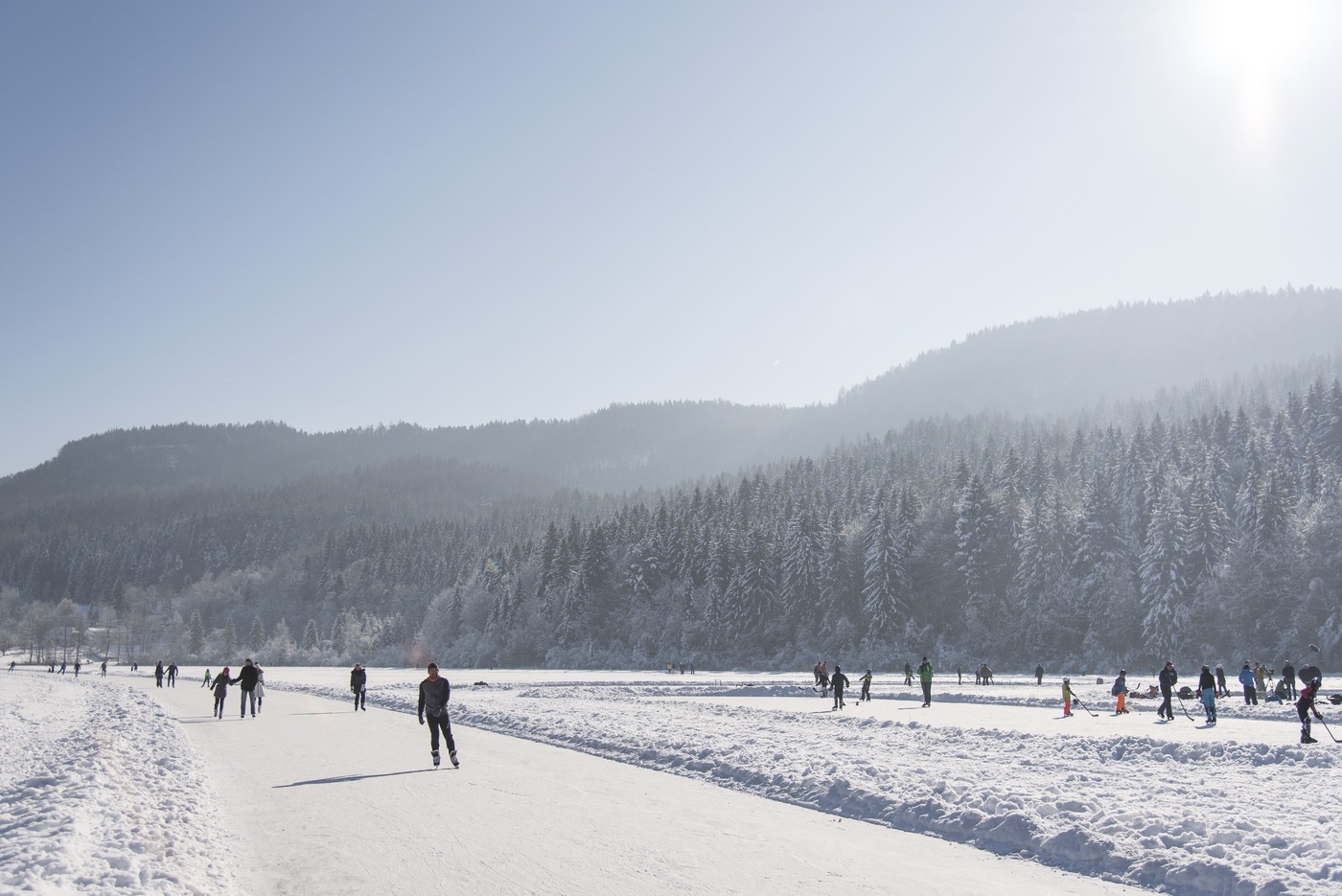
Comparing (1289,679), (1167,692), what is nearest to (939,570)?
(1289,679)

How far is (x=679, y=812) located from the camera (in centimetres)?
1162

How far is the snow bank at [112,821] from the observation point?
24.2 ft

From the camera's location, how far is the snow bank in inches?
290

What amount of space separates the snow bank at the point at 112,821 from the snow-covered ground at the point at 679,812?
43 millimetres

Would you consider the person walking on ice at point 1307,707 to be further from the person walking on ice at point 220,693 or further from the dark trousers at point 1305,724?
the person walking on ice at point 220,693

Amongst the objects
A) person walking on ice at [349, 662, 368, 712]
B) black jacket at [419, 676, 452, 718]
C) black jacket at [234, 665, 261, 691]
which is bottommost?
person walking on ice at [349, 662, 368, 712]

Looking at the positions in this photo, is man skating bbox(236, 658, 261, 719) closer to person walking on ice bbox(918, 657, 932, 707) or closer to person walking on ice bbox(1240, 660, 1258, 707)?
person walking on ice bbox(918, 657, 932, 707)

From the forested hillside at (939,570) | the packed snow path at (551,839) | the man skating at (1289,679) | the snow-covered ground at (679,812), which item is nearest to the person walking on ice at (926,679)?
the snow-covered ground at (679,812)

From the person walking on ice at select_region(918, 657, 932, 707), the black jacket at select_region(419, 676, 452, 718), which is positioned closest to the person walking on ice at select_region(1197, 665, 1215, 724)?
the person walking on ice at select_region(918, 657, 932, 707)

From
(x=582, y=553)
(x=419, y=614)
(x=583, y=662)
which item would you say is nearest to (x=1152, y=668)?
(x=583, y=662)

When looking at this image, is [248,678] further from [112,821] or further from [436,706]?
[112,821]

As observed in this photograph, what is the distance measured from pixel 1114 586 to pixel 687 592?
43986 mm

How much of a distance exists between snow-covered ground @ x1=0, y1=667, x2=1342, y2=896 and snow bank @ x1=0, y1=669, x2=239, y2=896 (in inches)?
1.7

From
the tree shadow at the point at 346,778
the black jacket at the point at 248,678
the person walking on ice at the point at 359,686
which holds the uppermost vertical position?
the tree shadow at the point at 346,778
